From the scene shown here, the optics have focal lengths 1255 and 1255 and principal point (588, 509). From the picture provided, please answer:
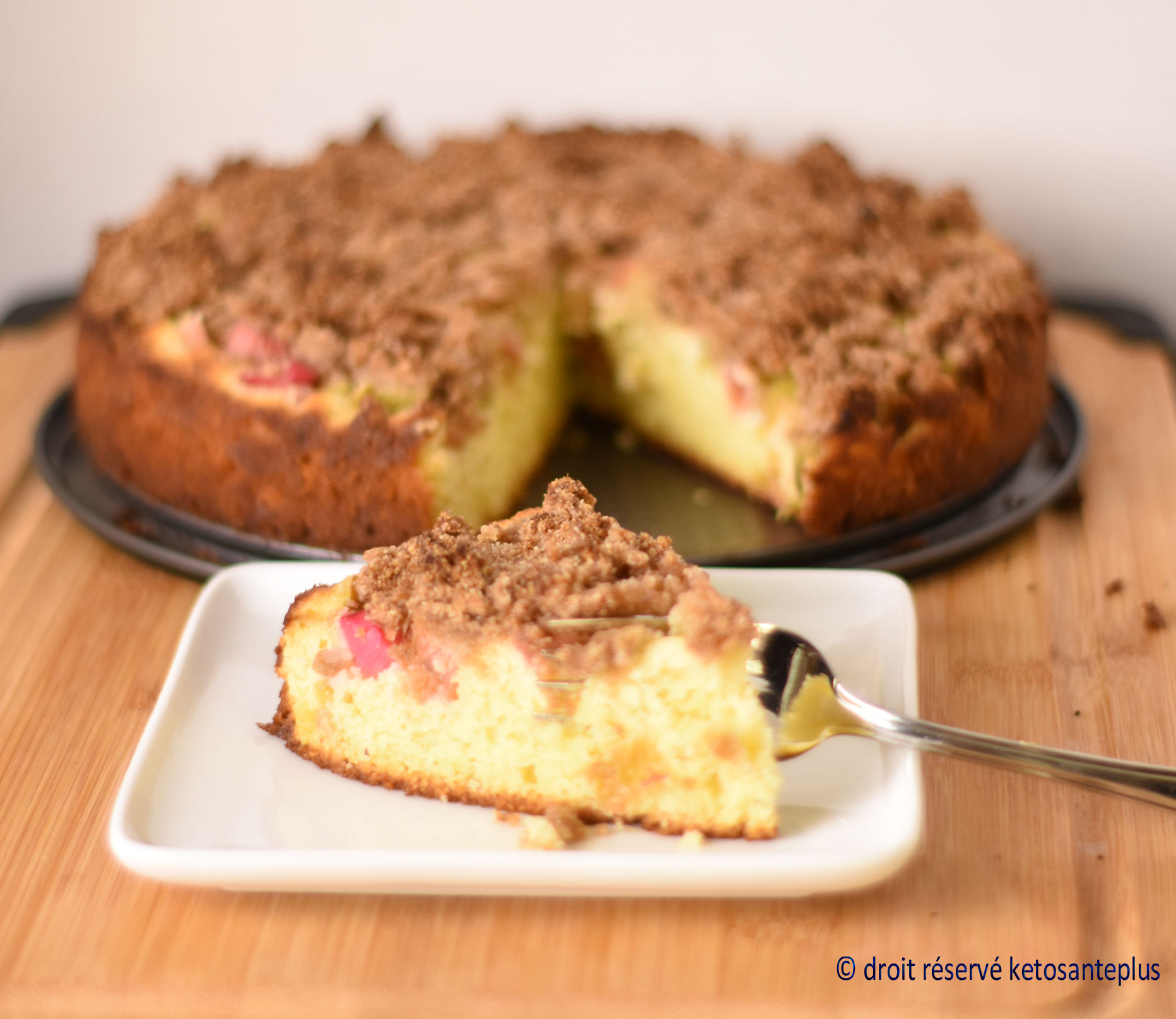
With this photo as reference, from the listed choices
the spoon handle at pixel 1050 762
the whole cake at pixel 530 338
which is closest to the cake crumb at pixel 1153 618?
the whole cake at pixel 530 338

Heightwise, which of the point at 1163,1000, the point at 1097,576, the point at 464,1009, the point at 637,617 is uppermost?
the point at 637,617

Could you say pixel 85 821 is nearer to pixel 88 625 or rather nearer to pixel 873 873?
pixel 88 625

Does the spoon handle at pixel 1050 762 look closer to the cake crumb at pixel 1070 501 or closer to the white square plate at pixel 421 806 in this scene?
the white square plate at pixel 421 806

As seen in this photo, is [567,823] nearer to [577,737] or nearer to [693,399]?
[577,737]

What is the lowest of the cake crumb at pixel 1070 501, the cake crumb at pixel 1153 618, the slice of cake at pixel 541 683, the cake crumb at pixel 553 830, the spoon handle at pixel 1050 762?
the cake crumb at pixel 1070 501

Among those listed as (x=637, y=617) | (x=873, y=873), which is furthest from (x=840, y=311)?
(x=873, y=873)

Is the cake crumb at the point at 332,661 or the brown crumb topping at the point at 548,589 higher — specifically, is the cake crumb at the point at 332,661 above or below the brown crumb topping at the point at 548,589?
below
